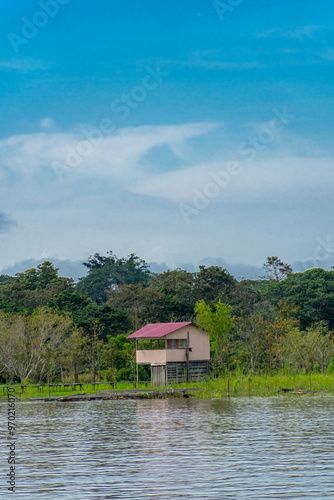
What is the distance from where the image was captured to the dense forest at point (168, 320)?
53.0m

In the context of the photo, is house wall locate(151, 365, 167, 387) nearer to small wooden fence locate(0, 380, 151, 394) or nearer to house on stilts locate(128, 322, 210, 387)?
house on stilts locate(128, 322, 210, 387)

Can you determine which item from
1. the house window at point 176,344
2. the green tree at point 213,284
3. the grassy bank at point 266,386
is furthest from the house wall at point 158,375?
→ the green tree at point 213,284

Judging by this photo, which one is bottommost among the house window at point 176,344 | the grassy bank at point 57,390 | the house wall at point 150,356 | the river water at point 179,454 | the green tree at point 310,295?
the river water at point 179,454

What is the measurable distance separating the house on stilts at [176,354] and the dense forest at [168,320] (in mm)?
1647

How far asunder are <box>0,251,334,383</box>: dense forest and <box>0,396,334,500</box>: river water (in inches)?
687

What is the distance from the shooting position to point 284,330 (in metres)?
53.4

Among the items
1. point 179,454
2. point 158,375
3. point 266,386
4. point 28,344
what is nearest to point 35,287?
point 28,344

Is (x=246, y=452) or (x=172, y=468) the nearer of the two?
(x=172, y=468)

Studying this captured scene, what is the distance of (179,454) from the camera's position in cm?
1984

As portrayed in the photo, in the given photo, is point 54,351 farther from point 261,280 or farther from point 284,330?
point 261,280

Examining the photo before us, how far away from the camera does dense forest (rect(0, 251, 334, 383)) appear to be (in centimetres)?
5303

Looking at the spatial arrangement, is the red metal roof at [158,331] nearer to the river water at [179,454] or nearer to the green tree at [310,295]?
the green tree at [310,295]

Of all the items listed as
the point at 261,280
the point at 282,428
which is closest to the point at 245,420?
the point at 282,428

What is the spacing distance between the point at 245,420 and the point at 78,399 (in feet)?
65.0
